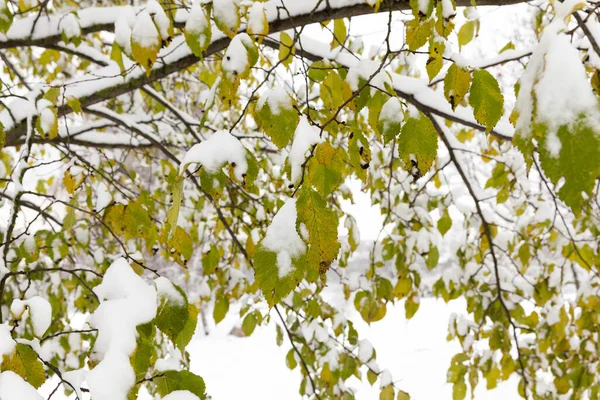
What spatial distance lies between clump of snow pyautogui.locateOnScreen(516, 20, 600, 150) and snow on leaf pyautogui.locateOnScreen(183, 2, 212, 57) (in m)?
0.51

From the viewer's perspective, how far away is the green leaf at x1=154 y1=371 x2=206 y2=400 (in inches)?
22.9

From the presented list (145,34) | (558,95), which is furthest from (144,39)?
(558,95)

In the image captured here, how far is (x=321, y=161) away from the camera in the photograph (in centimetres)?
58

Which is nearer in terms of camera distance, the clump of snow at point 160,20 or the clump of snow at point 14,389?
the clump of snow at point 14,389

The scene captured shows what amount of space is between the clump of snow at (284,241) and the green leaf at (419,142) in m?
0.20

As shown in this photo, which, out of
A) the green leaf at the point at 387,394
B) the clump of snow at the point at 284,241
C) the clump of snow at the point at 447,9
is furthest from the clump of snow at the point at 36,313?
the green leaf at the point at 387,394

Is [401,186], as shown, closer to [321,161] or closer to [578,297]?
[578,297]

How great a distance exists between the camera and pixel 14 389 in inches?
18.1

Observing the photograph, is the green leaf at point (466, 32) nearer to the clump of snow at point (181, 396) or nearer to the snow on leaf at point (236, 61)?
the snow on leaf at point (236, 61)

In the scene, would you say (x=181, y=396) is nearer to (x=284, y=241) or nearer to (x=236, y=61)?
(x=284, y=241)

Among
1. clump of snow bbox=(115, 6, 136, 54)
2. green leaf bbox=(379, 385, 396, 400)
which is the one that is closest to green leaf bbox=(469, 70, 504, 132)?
clump of snow bbox=(115, 6, 136, 54)

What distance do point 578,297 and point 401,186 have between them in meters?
0.88

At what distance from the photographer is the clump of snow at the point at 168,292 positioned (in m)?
0.65

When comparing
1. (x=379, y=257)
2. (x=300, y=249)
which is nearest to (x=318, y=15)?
(x=300, y=249)
